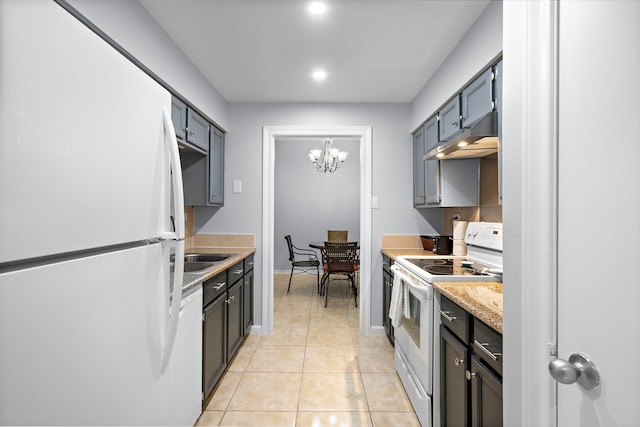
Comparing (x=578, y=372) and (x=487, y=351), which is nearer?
(x=578, y=372)

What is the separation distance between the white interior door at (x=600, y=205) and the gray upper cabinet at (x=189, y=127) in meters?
2.22

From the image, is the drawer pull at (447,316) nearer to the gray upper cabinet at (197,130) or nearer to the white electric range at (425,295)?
the white electric range at (425,295)

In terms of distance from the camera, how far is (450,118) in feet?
7.94

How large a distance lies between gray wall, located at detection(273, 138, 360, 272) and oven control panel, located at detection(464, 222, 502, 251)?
4144mm

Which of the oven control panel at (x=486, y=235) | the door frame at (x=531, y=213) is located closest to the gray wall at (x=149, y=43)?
the door frame at (x=531, y=213)

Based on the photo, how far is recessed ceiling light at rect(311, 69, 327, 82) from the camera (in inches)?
103

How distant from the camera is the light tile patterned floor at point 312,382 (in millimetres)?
1965

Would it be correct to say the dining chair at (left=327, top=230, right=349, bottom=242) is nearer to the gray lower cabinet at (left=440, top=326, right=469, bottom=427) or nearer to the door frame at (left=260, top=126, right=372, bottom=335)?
the door frame at (left=260, top=126, right=372, bottom=335)

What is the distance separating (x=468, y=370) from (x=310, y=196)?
537 centimetres

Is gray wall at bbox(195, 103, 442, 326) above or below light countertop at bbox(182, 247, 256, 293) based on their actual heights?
above

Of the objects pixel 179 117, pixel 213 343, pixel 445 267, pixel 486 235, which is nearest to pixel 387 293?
pixel 445 267

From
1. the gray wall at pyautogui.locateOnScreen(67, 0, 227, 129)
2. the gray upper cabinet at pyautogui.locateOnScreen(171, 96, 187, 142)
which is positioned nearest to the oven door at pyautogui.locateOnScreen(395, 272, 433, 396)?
the gray upper cabinet at pyautogui.locateOnScreen(171, 96, 187, 142)

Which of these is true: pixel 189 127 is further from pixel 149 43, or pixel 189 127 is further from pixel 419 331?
pixel 419 331

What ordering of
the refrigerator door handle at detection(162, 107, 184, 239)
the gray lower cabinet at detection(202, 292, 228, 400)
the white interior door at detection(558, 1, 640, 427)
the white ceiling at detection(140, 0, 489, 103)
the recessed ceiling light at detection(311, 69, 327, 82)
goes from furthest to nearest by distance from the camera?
the recessed ceiling light at detection(311, 69, 327, 82) < the gray lower cabinet at detection(202, 292, 228, 400) < the white ceiling at detection(140, 0, 489, 103) < the refrigerator door handle at detection(162, 107, 184, 239) < the white interior door at detection(558, 1, 640, 427)
